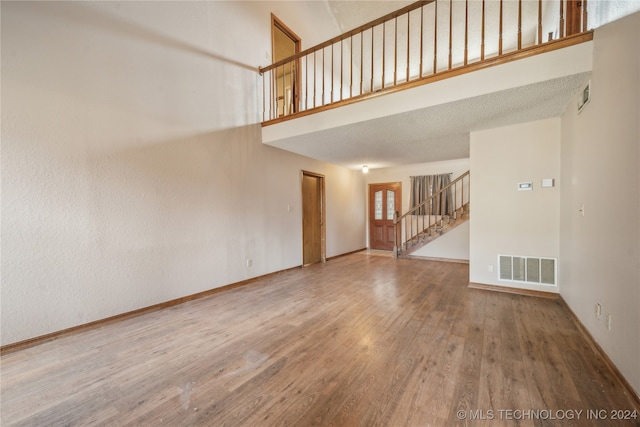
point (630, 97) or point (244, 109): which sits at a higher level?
point (244, 109)

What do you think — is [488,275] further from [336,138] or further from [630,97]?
[336,138]

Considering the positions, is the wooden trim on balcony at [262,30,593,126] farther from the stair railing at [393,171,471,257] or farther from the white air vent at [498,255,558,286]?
the stair railing at [393,171,471,257]

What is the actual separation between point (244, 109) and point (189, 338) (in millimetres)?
3393

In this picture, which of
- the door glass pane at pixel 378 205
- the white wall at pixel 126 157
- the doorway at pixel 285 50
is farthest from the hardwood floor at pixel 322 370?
the door glass pane at pixel 378 205

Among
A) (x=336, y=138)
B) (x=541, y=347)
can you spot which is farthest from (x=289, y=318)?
(x=336, y=138)

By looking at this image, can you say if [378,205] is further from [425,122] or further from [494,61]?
[494,61]

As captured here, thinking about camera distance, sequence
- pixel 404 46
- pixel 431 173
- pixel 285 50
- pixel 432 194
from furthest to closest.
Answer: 1. pixel 431 173
2. pixel 432 194
3. pixel 404 46
4. pixel 285 50

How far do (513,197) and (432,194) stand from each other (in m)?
2.89

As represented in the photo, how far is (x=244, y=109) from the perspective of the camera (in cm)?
420

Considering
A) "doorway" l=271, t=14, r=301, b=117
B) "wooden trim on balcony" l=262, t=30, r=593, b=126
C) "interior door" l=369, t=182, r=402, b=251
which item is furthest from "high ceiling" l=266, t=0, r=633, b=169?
"interior door" l=369, t=182, r=402, b=251

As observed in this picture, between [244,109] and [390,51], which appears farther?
[390,51]

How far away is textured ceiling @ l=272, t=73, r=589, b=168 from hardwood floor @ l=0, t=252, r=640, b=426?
2.35 meters

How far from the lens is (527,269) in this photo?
3.51 m

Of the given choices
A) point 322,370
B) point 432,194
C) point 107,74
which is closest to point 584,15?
point 322,370
